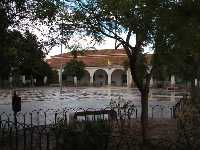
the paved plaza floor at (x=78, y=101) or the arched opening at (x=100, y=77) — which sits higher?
the arched opening at (x=100, y=77)

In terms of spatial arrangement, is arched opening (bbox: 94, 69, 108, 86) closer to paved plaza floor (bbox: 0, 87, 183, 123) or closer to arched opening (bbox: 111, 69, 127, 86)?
arched opening (bbox: 111, 69, 127, 86)

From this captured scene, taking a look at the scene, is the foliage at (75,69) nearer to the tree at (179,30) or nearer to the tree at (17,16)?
the tree at (17,16)

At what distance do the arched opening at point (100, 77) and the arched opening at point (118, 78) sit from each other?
4.47 ft

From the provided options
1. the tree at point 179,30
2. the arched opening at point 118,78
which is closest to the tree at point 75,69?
the arched opening at point 118,78

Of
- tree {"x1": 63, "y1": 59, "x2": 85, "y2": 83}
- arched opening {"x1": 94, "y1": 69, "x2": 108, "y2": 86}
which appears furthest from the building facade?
tree {"x1": 63, "y1": 59, "x2": 85, "y2": 83}

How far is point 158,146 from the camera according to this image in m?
10.7

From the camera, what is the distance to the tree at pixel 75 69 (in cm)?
7931

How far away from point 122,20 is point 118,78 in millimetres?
79280

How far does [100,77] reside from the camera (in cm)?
9225

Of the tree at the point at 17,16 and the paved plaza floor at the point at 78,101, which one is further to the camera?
the paved plaza floor at the point at 78,101

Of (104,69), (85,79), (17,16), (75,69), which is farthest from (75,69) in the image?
(17,16)

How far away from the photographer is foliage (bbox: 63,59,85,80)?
79.3 m

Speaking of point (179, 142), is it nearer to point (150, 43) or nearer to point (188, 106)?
point (188, 106)

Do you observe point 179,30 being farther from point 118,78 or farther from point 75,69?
point 118,78
